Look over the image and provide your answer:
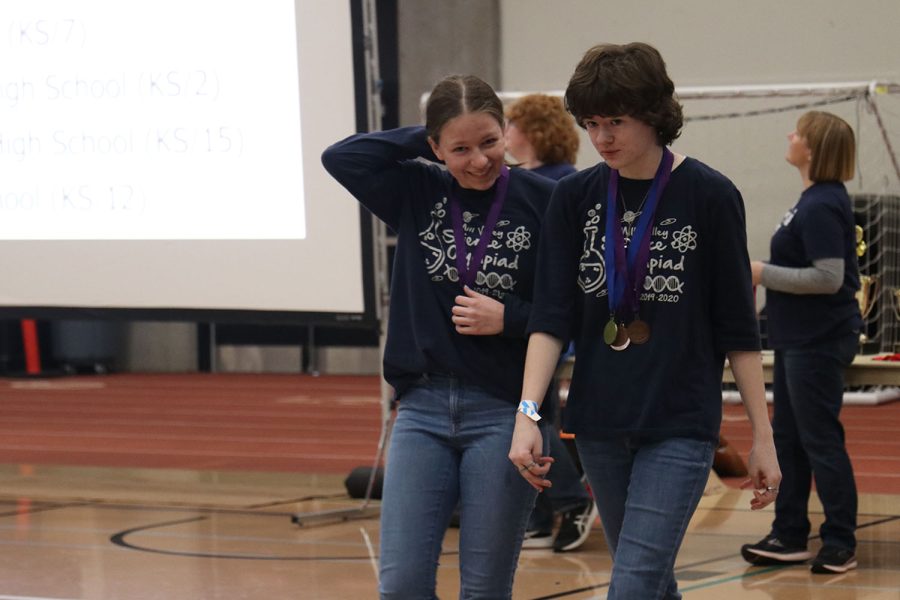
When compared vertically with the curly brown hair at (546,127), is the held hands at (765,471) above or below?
below

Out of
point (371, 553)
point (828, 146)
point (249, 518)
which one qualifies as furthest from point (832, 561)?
point (249, 518)

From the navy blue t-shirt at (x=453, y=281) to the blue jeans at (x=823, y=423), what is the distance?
2043 millimetres

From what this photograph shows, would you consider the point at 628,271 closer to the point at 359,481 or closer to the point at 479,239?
the point at 479,239

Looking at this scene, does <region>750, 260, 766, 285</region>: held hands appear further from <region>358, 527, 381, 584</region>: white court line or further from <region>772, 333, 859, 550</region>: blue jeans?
<region>358, 527, 381, 584</region>: white court line

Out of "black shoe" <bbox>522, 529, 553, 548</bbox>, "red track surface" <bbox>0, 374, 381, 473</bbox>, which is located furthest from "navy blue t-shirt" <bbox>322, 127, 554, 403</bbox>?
"red track surface" <bbox>0, 374, 381, 473</bbox>

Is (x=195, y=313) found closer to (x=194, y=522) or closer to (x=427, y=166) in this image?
(x=194, y=522)

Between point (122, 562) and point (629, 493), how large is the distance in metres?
3.10

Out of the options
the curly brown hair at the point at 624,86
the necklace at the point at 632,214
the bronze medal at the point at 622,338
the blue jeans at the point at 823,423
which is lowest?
the blue jeans at the point at 823,423

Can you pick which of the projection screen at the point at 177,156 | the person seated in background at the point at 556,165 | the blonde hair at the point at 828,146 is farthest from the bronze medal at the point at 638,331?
the projection screen at the point at 177,156

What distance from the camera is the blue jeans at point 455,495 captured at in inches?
108

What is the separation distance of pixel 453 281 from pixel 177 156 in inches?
141

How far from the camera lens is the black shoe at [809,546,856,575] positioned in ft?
15.5

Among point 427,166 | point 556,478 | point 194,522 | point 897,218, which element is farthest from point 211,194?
point 897,218

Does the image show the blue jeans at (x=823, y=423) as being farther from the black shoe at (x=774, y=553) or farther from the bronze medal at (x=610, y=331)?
the bronze medal at (x=610, y=331)
